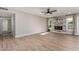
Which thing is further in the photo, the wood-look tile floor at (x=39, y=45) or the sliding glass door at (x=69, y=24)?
the sliding glass door at (x=69, y=24)

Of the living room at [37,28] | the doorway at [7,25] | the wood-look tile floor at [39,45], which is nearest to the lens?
the wood-look tile floor at [39,45]

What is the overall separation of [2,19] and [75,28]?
20.1 ft

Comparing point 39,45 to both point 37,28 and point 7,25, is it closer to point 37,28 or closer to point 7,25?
point 7,25

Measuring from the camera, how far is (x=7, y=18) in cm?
670

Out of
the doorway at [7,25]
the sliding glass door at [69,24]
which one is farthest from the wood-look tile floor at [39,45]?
the sliding glass door at [69,24]

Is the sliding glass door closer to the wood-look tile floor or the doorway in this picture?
the wood-look tile floor

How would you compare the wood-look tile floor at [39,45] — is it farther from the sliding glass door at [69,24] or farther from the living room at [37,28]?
the sliding glass door at [69,24]

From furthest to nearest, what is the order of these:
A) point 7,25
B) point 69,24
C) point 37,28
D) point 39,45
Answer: point 37,28, point 69,24, point 7,25, point 39,45

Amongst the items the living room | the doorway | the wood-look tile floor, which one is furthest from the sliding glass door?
the doorway

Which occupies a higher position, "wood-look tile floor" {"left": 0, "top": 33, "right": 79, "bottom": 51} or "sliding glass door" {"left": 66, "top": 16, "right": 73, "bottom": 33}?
"sliding glass door" {"left": 66, "top": 16, "right": 73, "bottom": 33}

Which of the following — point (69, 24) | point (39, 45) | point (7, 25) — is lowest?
point (39, 45)

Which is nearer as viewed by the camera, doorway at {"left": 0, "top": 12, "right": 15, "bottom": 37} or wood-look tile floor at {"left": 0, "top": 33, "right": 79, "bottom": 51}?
wood-look tile floor at {"left": 0, "top": 33, "right": 79, "bottom": 51}

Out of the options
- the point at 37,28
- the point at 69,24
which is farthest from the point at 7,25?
the point at 69,24
